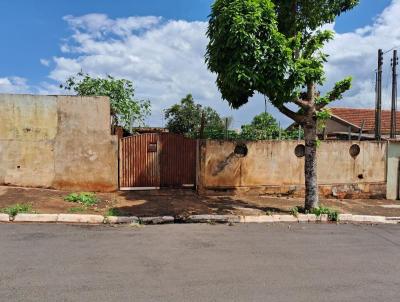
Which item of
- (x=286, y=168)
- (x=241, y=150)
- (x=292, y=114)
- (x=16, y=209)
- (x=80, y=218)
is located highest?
(x=292, y=114)

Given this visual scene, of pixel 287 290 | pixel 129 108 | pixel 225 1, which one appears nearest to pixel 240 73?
pixel 225 1

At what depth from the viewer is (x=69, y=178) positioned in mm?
12141

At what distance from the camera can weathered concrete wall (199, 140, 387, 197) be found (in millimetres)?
12984

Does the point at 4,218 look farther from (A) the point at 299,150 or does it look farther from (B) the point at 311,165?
(A) the point at 299,150

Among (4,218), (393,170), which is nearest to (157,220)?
(4,218)

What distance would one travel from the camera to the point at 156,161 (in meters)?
12.9

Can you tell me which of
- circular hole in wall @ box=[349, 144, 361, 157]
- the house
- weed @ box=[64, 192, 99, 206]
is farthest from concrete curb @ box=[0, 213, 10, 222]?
the house

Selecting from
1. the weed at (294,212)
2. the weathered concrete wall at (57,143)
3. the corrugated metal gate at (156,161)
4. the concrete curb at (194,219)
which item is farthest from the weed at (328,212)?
the weathered concrete wall at (57,143)

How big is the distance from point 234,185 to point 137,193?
324 cm

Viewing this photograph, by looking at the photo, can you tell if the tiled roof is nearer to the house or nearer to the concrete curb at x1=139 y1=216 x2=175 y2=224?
the house

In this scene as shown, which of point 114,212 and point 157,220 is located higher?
point 114,212

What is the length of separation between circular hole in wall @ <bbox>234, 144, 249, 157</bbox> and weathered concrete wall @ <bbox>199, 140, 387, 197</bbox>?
0.11 meters

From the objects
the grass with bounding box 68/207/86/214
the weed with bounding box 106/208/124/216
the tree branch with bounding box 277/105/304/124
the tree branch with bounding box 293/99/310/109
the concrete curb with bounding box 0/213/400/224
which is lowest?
the concrete curb with bounding box 0/213/400/224

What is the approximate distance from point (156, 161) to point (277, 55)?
5.55 metres
